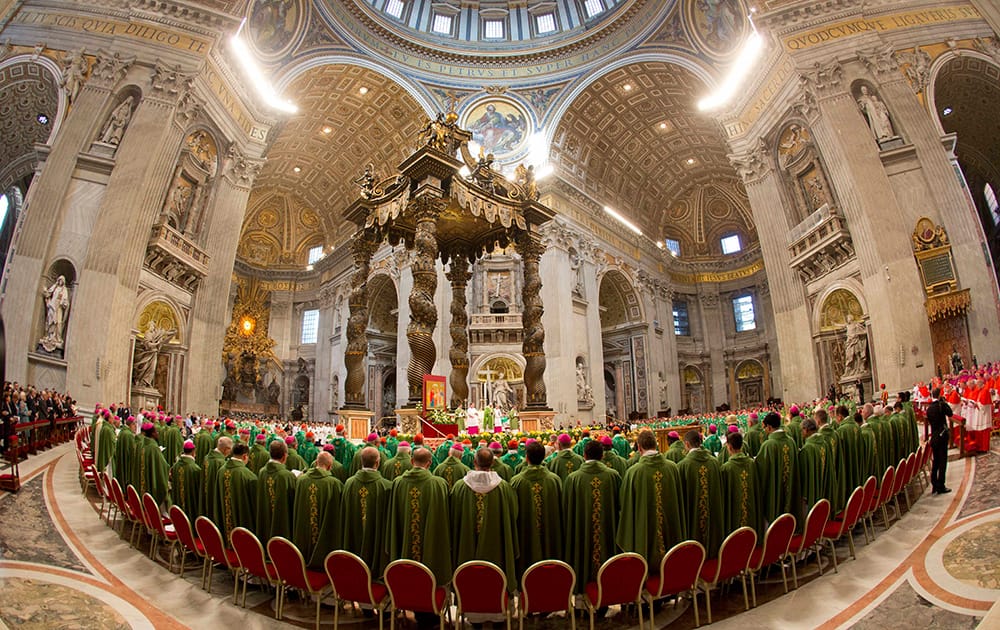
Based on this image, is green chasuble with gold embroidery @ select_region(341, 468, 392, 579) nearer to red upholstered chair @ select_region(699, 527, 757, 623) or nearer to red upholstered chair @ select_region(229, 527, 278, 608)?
red upholstered chair @ select_region(229, 527, 278, 608)

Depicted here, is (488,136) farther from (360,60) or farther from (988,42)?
(988,42)

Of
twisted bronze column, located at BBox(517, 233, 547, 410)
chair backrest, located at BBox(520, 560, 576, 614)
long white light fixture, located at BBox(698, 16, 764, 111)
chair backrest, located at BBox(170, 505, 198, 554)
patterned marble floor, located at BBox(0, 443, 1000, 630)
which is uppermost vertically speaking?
long white light fixture, located at BBox(698, 16, 764, 111)

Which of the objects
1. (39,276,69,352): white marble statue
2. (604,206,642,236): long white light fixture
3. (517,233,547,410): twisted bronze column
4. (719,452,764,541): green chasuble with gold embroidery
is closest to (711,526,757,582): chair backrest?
(719,452,764,541): green chasuble with gold embroidery

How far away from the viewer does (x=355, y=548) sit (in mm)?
3939

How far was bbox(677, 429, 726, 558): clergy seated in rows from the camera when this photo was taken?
13.2 ft

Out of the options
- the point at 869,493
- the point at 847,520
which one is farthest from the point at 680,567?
the point at 869,493

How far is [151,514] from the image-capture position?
189 inches

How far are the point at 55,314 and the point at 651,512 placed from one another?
1293 cm

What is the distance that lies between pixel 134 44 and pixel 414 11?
11.9 metres

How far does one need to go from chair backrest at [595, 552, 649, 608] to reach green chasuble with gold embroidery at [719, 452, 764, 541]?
115cm

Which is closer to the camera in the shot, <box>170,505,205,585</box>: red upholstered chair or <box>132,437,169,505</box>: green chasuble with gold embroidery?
<box>170,505,205,585</box>: red upholstered chair

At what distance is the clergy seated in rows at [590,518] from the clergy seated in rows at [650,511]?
14cm

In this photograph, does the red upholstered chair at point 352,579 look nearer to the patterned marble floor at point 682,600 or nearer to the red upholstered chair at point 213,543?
the patterned marble floor at point 682,600

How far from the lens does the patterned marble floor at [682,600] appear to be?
353 cm
